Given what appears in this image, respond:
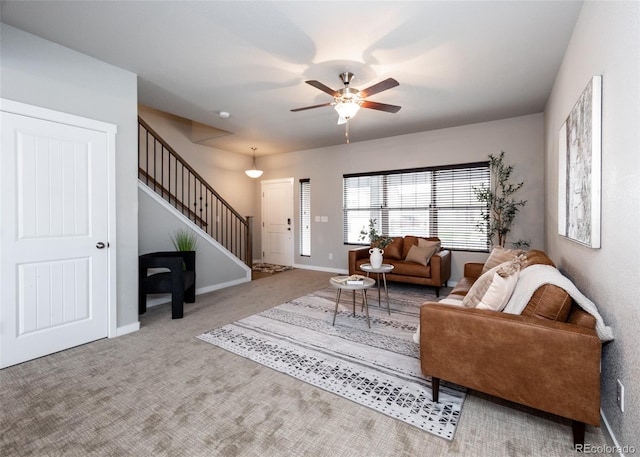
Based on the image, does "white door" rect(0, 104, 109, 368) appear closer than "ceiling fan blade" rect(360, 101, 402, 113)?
Yes

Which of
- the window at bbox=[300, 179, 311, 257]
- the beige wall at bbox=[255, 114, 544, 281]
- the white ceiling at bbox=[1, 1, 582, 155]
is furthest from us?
the window at bbox=[300, 179, 311, 257]

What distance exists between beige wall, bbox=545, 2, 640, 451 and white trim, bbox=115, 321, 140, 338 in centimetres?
392

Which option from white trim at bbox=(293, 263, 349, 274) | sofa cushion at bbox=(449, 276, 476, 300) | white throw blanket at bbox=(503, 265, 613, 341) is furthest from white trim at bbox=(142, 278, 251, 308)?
white throw blanket at bbox=(503, 265, 613, 341)

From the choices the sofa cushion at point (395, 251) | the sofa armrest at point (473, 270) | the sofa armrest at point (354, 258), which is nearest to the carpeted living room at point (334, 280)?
the sofa armrest at point (473, 270)

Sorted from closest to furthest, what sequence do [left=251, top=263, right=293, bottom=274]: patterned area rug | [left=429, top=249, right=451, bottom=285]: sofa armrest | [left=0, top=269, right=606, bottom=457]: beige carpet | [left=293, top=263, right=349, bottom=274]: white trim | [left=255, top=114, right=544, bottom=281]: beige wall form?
[left=0, top=269, right=606, bottom=457]: beige carpet, [left=429, top=249, right=451, bottom=285]: sofa armrest, [left=255, top=114, right=544, bottom=281]: beige wall, [left=293, top=263, right=349, bottom=274]: white trim, [left=251, top=263, right=293, bottom=274]: patterned area rug

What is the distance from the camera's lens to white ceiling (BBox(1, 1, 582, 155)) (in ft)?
7.35

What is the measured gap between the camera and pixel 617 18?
5.04ft

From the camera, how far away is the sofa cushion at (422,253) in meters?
4.61

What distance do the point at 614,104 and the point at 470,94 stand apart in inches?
96.3

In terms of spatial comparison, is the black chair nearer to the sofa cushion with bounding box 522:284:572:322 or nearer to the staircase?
the staircase

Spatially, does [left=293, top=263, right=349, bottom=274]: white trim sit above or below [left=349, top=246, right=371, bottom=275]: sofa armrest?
below

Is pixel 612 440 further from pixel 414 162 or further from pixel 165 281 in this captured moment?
pixel 414 162

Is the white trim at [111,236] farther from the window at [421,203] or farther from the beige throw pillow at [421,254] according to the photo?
the window at [421,203]

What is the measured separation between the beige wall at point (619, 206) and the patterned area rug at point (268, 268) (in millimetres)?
5495
